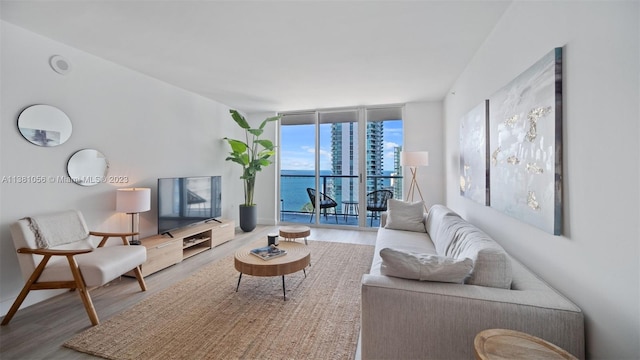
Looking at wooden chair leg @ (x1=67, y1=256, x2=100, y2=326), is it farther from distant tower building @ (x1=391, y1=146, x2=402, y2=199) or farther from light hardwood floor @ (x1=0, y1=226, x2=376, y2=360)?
distant tower building @ (x1=391, y1=146, x2=402, y2=199)

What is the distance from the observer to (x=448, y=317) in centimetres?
127

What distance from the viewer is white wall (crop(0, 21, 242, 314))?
2250mm

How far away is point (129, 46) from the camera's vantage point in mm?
2672

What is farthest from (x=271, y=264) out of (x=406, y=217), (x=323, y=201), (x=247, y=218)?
(x=323, y=201)

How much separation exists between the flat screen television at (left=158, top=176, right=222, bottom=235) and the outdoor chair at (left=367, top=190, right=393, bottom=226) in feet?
9.73

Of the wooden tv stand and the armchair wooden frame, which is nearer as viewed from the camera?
the armchair wooden frame

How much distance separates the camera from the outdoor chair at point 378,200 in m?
5.23

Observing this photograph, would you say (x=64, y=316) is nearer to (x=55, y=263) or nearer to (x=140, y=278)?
(x=55, y=263)

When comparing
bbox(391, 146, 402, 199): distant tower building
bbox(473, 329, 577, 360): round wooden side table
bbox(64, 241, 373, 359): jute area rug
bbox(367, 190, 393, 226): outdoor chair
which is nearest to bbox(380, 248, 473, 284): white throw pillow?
bbox(473, 329, 577, 360): round wooden side table

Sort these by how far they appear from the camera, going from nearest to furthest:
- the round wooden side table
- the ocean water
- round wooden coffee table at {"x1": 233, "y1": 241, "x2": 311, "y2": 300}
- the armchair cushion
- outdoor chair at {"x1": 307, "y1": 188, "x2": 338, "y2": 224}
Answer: the round wooden side table, the armchair cushion, round wooden coffee table at {"x1": 233, "y1": 241, "x2": 311, "y2": 300}, outdoor chair at {"x1": 307, "y1": 188, "x2": 338, "y2": 224}, the ocean water

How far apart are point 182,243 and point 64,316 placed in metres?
1.37

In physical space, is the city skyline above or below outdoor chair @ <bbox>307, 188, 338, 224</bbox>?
above

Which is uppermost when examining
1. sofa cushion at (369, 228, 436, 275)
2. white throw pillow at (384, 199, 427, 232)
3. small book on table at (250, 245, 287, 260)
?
white throw pillow at (384, 199, 427, 232)

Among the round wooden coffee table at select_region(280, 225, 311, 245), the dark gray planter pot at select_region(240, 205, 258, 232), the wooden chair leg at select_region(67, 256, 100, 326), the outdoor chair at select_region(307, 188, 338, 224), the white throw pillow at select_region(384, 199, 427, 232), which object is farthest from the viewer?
the outdoor chair at select_region(307, 188, 338, 224)
